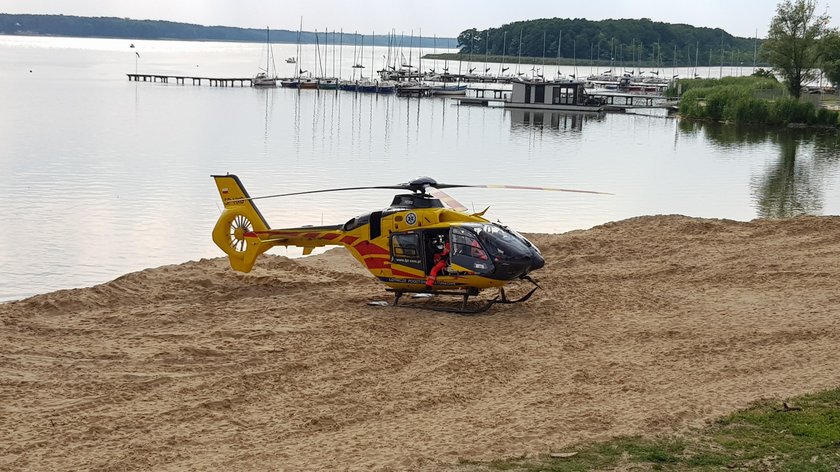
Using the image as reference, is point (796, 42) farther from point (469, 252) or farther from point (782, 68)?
point (469, 252)

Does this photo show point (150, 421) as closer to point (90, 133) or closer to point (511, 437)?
point (511, 437)

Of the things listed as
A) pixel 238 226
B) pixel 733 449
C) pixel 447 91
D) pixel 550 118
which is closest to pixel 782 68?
pixel 550 118

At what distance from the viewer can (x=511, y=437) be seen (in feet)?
35.9

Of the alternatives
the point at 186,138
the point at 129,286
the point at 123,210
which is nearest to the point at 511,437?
the point at 129,286

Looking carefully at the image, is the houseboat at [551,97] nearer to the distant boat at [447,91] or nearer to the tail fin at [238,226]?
the distant boat at [447,91]

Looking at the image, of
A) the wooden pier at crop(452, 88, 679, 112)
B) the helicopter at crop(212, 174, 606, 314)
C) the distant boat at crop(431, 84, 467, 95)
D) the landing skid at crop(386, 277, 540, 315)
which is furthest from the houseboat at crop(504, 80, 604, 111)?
the landing skid at crop(386, 277, 540, 315)

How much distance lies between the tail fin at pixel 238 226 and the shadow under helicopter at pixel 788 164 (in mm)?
19017

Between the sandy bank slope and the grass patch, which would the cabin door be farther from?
the grass patch

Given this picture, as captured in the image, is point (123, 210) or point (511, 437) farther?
point (123, 210)

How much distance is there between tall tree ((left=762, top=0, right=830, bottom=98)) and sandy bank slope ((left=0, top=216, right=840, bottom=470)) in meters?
57.0

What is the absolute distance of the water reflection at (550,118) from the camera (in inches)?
2788

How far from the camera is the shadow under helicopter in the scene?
35.2m

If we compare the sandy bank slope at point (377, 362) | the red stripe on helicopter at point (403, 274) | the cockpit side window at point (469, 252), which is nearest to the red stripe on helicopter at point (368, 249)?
the red stripe on helicopter at point (403, 274)

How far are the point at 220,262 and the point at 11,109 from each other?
56.5 m
